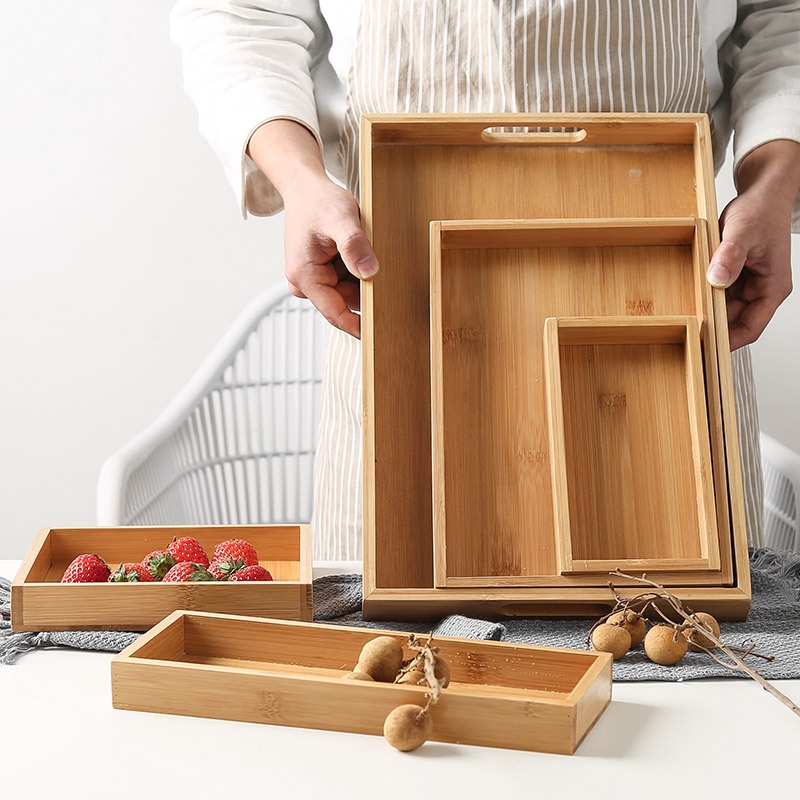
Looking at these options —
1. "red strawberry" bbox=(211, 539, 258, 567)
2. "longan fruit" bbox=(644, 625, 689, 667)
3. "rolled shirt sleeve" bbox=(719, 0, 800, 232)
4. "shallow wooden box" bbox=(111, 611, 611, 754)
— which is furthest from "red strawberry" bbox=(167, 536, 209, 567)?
"rolled shirt sleeve" bbox=(719, 0, 800, 232)

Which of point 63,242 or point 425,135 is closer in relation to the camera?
point 425,135

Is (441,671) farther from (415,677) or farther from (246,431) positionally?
(246,431)

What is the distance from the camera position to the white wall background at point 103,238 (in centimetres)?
185

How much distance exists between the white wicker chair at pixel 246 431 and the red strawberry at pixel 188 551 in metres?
0.44

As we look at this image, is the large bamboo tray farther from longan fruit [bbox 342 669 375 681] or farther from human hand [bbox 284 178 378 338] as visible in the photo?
longan fruit [bbox 342 669 375 681]

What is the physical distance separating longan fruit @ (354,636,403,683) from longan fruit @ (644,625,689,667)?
0.59ft

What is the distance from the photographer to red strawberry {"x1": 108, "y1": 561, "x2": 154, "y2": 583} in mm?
695

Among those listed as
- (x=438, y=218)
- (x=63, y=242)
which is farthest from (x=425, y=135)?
(x=63, y=242)

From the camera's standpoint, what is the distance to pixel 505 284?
0.76 metres

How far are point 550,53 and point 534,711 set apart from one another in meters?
0.61

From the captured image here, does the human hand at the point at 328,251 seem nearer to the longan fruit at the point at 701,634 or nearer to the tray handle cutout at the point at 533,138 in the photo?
the tray handle cutout at the point at 533,138

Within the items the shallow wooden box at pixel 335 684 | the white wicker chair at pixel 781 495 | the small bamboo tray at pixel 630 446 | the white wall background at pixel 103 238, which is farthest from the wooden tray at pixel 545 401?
the white wall background at pixel 103 238

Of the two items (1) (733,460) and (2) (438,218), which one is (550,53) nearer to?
(2) (438,218)

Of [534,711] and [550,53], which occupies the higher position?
[550,53]
